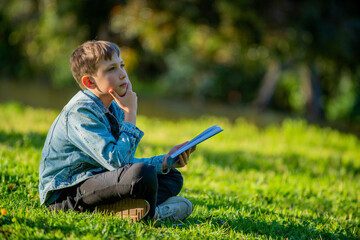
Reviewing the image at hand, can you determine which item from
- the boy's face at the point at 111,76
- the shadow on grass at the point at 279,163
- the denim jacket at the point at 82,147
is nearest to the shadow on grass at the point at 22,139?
the shadow on grass at the point at 279,163

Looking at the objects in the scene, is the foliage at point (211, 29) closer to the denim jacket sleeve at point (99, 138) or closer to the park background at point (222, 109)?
the park background at point (222, 109)

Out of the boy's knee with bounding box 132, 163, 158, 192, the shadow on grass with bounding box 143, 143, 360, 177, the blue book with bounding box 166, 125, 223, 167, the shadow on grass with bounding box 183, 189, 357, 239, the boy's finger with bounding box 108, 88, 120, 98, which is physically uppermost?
the boy's finger with bounding box 108, 88, 120, 98

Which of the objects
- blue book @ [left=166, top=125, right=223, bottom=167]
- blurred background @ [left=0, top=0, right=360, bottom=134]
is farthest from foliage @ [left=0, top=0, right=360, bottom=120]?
blue book @ [left=166, top=125, right=223, bottom=167]

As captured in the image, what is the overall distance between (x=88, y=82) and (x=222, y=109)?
1385cm

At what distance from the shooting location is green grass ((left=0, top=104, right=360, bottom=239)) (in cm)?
242

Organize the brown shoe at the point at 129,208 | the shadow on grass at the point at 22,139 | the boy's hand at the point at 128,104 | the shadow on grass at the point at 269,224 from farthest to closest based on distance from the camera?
the shadow on grass at the point at 22,139 → the shadow on grass at the point at 269,224 → the boy's hand at the point at 128,104 → the brown shoe at the point at 129,208

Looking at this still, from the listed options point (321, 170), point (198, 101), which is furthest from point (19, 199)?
point (198, 101)

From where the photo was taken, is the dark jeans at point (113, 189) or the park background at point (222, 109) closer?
the dark jeans at point (113, 189)

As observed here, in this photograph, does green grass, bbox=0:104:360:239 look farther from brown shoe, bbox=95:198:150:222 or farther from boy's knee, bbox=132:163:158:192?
boy's knee, bbox=132:163:158:192

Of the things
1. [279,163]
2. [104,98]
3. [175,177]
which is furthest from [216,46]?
[104,98]

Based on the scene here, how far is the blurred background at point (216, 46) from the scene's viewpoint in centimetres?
959

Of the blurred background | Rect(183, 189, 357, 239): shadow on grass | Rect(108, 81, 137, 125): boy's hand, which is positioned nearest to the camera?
Rect(108, 81, 137, 125): boy's hand

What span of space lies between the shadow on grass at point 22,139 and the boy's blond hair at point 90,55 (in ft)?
7.76

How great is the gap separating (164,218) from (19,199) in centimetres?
111
